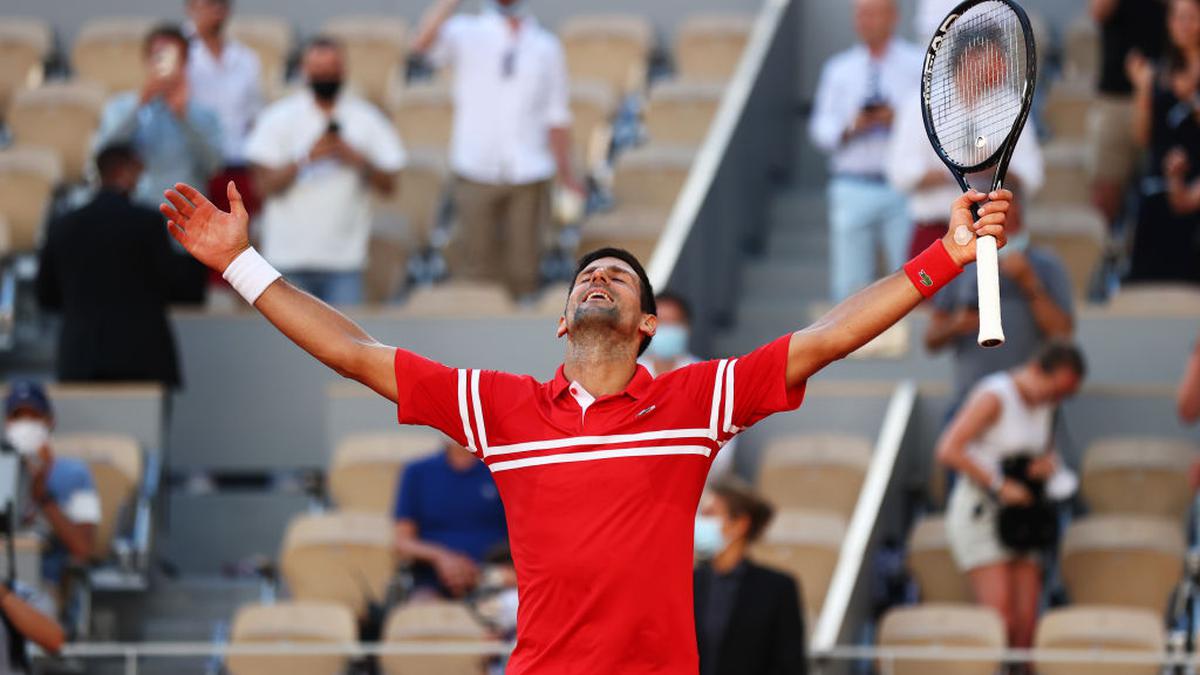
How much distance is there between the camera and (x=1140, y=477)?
10.3 metres

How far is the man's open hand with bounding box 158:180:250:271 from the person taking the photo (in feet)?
16.6

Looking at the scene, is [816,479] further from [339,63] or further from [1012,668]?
[339,63]

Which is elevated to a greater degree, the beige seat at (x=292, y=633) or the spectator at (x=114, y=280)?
the spectator at (x=114, y=280)

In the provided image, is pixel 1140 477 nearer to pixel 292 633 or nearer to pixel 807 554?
pixel 807 554

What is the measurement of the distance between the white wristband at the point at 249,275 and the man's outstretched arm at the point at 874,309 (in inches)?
43.9

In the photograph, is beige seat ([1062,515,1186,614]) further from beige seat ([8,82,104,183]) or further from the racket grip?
beige seat ([8,82,104,183])

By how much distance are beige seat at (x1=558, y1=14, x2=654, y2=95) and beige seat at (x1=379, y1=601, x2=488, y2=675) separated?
20.8ft

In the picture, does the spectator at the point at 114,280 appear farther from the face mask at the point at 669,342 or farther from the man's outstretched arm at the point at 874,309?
the man's outstretched arm at the point at 874,309

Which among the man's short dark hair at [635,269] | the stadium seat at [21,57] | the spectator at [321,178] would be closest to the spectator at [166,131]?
the spectator at [321,178]

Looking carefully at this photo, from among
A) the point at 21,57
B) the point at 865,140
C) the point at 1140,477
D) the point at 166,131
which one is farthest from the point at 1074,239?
the point at 21,57

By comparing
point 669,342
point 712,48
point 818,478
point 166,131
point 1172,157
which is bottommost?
point 818,478

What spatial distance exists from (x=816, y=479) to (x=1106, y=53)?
12.5ft

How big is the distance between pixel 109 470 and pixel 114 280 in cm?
94

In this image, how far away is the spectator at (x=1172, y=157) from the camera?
442 inches
